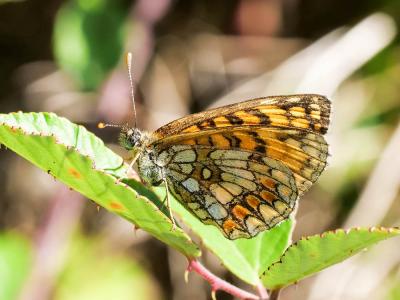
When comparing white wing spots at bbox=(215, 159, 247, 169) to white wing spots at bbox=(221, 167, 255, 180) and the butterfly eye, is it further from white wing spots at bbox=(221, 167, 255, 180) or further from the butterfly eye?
the butterfly eye

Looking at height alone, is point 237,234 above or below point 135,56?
above

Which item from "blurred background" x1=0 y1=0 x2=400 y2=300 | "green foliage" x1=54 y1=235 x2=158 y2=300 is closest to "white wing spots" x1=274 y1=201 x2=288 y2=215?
"blurred background" x1=0 y1=0 x2=400 y2=300

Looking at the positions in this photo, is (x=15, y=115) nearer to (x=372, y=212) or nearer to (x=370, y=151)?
(x=372, y=212)

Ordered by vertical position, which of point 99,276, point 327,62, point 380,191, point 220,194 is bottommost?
point 99,276

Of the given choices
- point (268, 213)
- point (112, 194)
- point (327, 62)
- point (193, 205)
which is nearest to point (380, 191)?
point (327, 62)

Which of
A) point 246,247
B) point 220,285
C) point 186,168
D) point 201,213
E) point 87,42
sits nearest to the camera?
point 220,285

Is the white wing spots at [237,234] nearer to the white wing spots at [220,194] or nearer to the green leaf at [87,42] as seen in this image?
the white wing spots at [220,194]

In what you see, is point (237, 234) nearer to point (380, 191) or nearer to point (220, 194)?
point (220, 194)

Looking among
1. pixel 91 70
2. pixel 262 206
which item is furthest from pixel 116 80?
pixel 262 206
